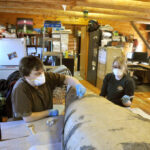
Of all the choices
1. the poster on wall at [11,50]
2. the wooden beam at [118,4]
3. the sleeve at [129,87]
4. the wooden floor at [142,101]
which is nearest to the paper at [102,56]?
the wooden floor at [142,101]

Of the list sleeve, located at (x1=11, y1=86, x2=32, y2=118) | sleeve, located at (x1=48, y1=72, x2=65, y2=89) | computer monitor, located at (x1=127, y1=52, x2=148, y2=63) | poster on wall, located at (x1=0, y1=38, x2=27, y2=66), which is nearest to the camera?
sleeve, located at (x1=11, y1=86, x2=32, y2=118)

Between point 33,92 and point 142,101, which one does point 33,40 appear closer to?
point 142,101

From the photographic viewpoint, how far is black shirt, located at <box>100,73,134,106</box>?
155 centimetres

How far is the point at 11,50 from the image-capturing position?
2586 millimetres

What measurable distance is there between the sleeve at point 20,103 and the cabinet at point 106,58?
9.03ft

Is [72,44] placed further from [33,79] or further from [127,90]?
[33,79]

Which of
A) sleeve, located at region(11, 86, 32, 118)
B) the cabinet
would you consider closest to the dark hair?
sleeve, located at region(11, 86, 32, 118)

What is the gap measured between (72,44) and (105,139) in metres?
5.54

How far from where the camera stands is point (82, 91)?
0.97m

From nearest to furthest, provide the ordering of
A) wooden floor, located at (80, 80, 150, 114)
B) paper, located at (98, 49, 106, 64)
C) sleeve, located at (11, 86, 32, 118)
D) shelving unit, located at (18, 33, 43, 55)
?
sleeve, located at (11, 86, 32, 118) → wooden floor, located at (80, 80, 150, 114) → paper, located at (98, 49, 106, 64) → shelving unit, located at (18, 33, 43, 55)

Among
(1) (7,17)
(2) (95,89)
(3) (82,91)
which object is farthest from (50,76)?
(1) (7,17)

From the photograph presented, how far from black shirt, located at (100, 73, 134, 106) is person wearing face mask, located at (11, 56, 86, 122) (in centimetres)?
58

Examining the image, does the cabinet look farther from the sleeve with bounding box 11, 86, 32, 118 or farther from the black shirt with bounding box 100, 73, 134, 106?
the sleeve with bounding box 11, 86, 32, 118

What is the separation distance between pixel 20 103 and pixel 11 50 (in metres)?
1.87
